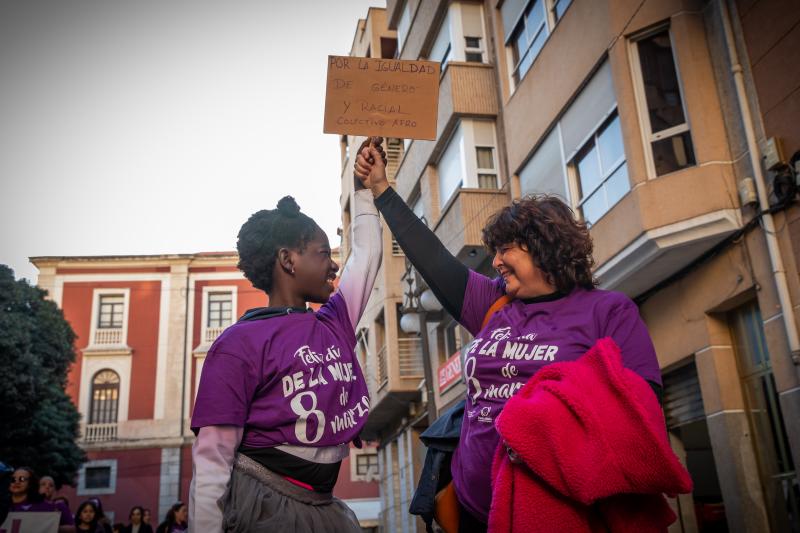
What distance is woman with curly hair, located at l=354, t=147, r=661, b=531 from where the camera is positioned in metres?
2.74

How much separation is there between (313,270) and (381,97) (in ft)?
3.20

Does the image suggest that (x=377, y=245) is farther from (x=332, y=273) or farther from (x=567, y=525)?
(x=567, y=525)

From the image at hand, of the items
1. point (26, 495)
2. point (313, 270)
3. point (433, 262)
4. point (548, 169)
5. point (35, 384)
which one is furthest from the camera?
point (35, 384)

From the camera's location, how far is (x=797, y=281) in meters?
7.93

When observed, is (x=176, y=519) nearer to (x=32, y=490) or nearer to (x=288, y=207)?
(x=32, y=490)

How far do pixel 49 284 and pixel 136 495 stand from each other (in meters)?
12.1

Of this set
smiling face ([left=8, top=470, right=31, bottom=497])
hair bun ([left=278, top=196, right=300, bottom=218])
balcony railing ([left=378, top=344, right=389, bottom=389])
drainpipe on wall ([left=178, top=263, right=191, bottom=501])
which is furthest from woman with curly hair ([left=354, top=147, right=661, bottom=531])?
drainpipe on wall ([left=178, top=263, right=191, bottom=501])

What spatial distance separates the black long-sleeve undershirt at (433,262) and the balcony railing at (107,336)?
4036 centimetres

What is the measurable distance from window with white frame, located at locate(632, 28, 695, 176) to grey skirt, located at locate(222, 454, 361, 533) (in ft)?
25.7

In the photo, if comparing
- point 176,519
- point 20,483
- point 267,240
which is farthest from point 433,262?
point 176,519

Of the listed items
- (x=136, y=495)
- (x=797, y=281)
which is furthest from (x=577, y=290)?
(x=136, y=495)

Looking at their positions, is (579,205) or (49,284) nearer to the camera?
(579,205)

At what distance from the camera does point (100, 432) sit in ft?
128

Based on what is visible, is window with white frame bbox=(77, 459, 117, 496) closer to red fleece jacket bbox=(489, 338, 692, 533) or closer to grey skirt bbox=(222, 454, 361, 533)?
grey skirt bbox=(222, 454, 361, 533)
